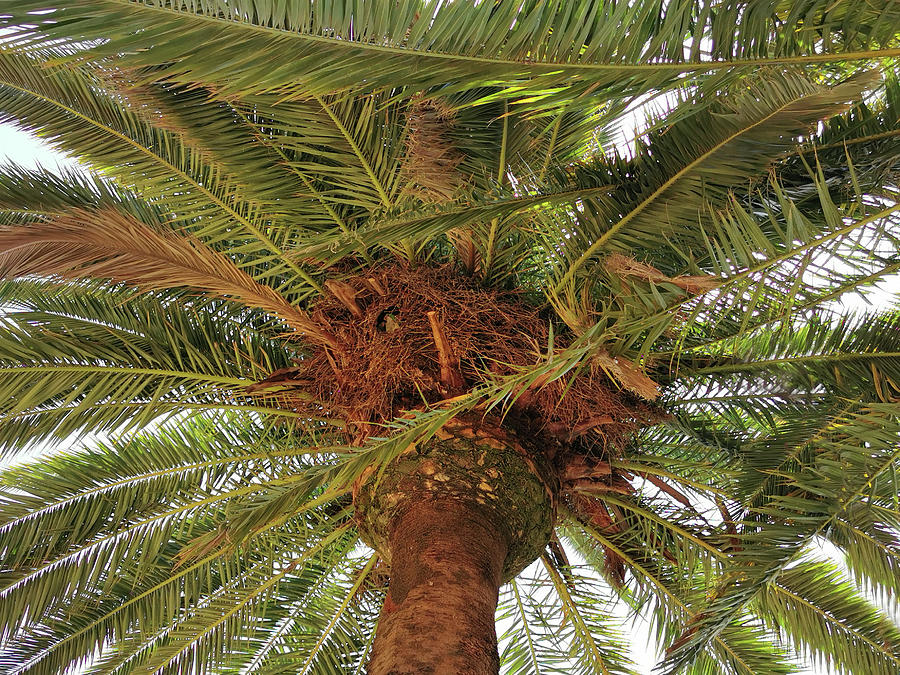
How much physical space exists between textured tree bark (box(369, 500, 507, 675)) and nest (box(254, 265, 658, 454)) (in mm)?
748

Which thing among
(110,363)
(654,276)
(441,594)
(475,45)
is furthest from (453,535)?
(110,363)

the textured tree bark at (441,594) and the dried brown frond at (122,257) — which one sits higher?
the dried brown frond at (122,257)

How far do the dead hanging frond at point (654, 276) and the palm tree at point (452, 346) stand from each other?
0.03 meters

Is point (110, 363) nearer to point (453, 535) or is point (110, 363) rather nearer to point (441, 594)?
point (453, 535)

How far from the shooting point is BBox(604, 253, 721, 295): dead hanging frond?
284 cm

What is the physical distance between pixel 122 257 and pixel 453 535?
6.78 ft

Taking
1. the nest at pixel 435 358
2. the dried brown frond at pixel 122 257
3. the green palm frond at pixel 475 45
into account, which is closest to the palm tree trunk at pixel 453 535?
the nest at pixel 435 358

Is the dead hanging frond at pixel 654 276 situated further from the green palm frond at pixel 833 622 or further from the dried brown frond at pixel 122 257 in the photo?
the green palm frond at pixel 833 622

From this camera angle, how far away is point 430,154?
3.98 meters

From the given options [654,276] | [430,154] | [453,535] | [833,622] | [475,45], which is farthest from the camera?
[833,622]

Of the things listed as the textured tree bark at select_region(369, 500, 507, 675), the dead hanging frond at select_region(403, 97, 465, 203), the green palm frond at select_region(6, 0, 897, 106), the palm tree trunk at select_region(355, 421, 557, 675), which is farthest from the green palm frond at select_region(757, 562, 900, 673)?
the green palm frond at select_region(6, 0, 897, 106)

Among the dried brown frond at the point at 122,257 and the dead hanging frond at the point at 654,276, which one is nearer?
the dead hanging frond at the point at 654,276

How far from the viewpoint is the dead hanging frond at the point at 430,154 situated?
396cm

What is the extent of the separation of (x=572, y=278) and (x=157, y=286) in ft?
6.90
